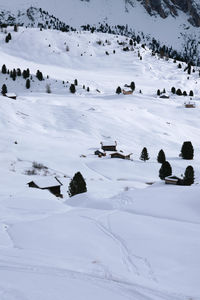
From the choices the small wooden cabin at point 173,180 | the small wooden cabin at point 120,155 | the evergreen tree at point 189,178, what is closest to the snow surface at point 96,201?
the small wooden cabin at point 120,155

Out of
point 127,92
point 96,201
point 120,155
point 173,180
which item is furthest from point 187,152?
point 127,92

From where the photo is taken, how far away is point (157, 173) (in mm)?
40531

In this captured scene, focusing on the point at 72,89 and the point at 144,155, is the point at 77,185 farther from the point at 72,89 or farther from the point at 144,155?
the point at 72,89

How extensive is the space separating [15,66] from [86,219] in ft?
350

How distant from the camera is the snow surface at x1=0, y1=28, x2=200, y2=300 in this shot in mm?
9195

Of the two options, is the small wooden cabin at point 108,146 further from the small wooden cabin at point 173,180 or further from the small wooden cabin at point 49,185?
the small wooden cabin at point 49,185

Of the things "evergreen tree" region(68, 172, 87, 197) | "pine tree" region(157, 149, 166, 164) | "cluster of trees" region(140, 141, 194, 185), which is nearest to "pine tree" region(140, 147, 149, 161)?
"cluster of trees" region(140, 141, 194, 185)

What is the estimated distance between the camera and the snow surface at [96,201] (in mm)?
9195

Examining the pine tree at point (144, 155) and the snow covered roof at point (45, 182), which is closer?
the snow covered roof at point (45, 182)

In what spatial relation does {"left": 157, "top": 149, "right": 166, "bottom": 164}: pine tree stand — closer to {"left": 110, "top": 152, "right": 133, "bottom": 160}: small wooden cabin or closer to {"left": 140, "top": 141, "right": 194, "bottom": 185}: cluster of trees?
{"left": 140, "top": 141, "right": 194, "bottom": 185}: cluster of trees

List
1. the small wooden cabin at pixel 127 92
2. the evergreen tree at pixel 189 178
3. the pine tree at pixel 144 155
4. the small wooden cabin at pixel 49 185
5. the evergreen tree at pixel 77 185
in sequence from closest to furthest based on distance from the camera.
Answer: the evergreen tree at pixel 77 185 < the small wooden cabin at pixel 49 185 < the evergreen tree at pixel 189 178 < the pine tree at pixel 144 155 < the small wooden cabin at pixel 127 92

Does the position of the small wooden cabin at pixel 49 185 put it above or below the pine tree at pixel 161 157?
below

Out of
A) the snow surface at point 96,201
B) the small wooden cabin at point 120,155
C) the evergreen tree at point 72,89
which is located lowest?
the small wooden cabin at point 120,155

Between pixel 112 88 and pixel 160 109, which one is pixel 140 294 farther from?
pixel 112 88
